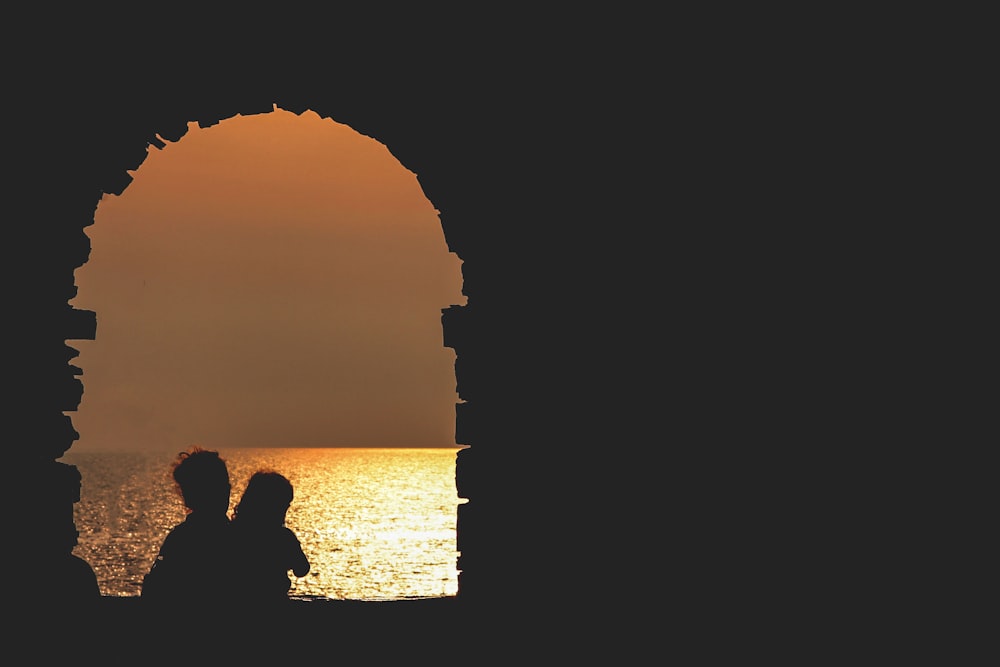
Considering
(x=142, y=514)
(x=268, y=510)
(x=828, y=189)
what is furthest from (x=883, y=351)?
(x=142, y=514)

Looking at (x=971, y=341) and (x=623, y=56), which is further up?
(x=623, y=56)

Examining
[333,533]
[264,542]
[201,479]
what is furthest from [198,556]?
[333,533]

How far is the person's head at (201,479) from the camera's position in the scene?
454cm

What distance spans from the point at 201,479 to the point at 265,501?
29 cm

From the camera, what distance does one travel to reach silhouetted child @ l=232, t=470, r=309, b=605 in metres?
4.71

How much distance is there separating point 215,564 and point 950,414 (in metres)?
4.14

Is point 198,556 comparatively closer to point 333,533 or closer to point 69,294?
point 69,294

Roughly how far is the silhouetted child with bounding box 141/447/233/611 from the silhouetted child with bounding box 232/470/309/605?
0.06m

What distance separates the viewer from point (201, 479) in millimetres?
4547

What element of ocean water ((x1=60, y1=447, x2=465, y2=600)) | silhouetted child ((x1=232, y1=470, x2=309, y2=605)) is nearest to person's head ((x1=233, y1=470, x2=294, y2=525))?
silhouetted child ((x1=232, y1=470, x2=309, y2=605))

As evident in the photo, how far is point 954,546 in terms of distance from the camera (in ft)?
21.1

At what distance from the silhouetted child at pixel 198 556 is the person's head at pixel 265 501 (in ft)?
0.27

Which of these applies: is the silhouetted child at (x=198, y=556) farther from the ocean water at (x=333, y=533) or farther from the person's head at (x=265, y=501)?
the ocean water at (x=333, y=533)

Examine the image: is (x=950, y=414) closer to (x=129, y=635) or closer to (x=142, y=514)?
(x=129, y=635)
